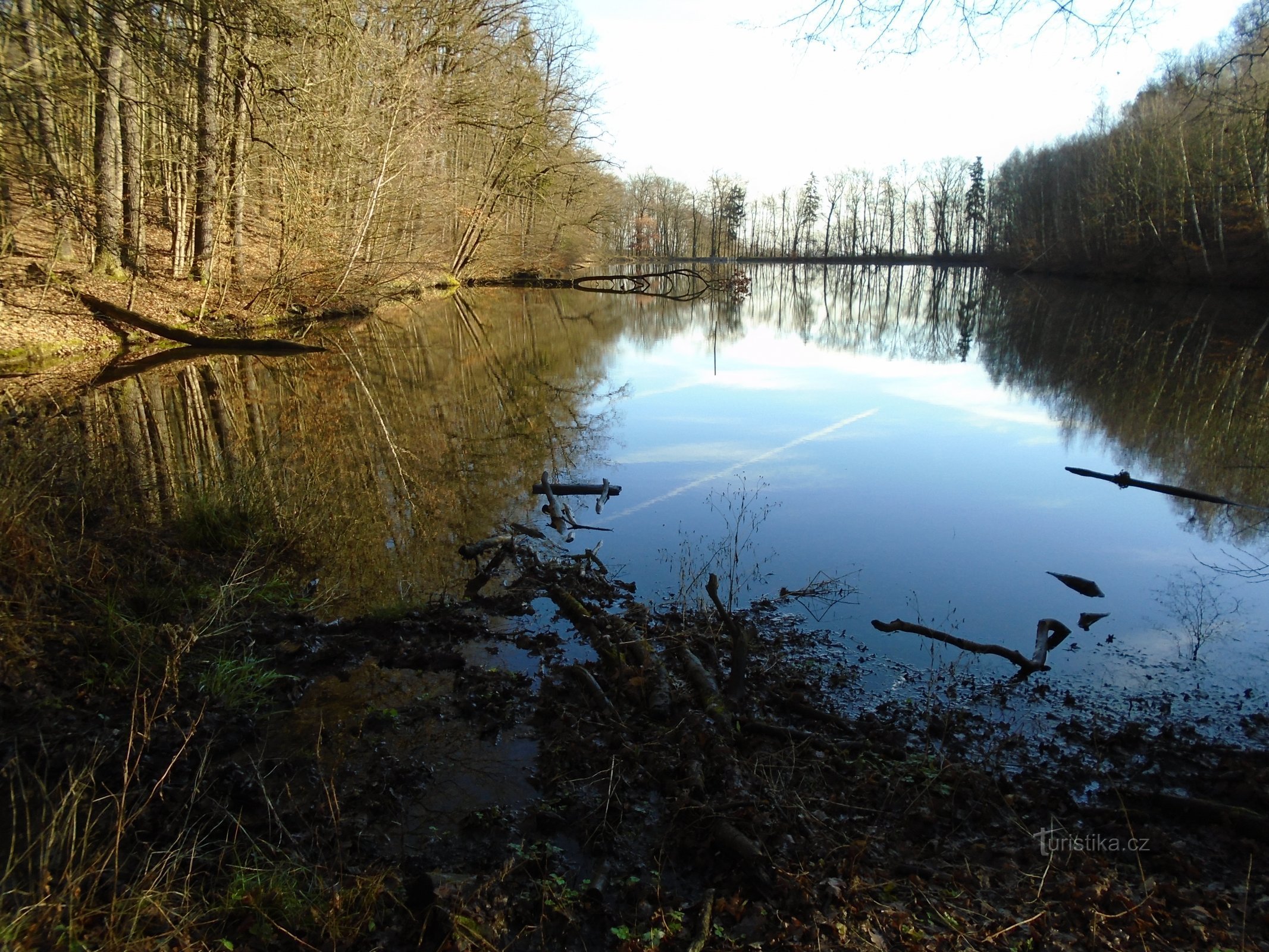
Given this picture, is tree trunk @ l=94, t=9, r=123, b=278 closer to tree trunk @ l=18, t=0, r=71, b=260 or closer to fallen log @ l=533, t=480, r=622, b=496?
tree trunk @ l=18, t=0, r=71, b=260

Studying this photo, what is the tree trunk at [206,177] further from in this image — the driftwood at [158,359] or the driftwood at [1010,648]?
the driftwood at [1010,648]

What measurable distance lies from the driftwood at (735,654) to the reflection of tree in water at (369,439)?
232cm

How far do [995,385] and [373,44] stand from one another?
675 inches

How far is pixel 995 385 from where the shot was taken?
1617cm

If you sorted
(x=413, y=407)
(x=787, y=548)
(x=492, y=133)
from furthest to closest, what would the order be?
(x=492, y=133)
(x=413, y=407)
(x=787, y=548)

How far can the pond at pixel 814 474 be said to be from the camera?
5.83m

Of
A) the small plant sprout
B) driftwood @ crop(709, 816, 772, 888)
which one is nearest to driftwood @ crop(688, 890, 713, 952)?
driftwood @ crop(709, 816, 772, 888)

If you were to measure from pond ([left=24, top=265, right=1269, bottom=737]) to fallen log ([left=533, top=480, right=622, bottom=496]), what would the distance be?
0.17 meters

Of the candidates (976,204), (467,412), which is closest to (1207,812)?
(467,412)

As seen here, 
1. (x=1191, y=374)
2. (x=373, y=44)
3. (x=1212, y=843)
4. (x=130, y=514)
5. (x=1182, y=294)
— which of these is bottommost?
(x=1212, y=843)

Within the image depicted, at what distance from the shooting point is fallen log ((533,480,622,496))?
27.2 feet

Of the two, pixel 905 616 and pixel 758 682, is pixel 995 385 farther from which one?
pixel 758 682

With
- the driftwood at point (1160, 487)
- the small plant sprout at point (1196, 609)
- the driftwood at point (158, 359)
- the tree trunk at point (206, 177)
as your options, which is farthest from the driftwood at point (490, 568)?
the tree trunk at point (206, 177)

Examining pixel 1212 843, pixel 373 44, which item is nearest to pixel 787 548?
pixel 1212 843
